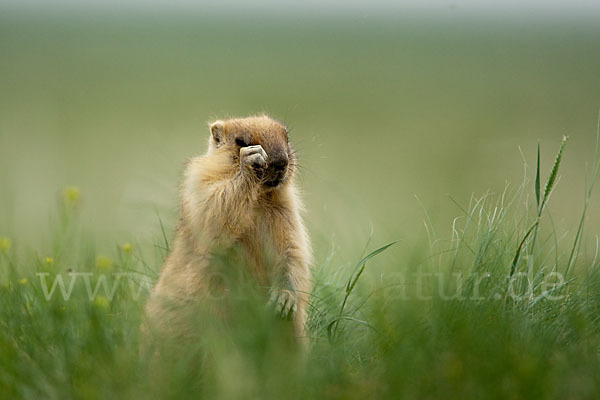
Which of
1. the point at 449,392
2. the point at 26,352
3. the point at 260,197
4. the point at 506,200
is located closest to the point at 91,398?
the point at 26,352

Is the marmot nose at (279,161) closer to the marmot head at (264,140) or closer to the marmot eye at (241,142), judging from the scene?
the marmot head at (264,140)

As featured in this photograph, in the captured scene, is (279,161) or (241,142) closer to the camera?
(279,161)

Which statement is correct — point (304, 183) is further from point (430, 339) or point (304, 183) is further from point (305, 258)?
point (430, 339)

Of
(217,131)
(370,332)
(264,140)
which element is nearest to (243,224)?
(264,140)

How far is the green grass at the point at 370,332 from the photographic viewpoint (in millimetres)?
2717

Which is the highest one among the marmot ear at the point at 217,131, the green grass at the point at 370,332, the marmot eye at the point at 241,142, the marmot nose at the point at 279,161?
the marmot ear at the point at 217,131

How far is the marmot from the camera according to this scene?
12.8 ft

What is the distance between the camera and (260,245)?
411 cm

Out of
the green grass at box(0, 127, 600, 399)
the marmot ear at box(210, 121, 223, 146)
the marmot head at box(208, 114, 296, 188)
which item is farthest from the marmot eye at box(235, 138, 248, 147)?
the green grass at box(0, 127, 600, 399)

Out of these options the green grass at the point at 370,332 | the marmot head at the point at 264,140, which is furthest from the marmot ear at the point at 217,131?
the green grass at the point at 370,332

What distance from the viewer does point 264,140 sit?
165 inches

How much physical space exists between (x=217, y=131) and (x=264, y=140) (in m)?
0.43

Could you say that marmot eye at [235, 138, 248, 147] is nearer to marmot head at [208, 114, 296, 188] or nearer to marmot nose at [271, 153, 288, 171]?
marmot head at [208, 114, 296, 188]

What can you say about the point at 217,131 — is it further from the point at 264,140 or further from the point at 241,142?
the point at 264,140
